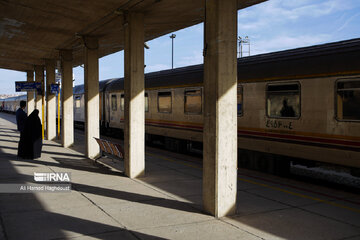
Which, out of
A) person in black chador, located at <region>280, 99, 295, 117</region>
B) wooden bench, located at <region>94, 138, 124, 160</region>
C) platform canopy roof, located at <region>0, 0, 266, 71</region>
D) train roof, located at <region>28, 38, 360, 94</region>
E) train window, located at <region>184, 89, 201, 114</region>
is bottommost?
wooden bench, located at <region>94, 138, 124, 160</region>

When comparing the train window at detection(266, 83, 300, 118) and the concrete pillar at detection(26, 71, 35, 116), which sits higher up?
the concrete pillar at detection(26, 71, 35, 116)

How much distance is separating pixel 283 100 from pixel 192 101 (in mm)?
4173

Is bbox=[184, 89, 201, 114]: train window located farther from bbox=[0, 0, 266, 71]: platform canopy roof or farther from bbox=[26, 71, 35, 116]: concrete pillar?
bbox=[26, 71, 35, 116]: concrete pillar

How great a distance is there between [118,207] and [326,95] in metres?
5.42

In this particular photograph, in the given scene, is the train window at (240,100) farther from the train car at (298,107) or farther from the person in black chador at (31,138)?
the person in black chador at (31,138)

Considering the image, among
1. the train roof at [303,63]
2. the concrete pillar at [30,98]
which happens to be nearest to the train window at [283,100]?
the train roof at [303,63]

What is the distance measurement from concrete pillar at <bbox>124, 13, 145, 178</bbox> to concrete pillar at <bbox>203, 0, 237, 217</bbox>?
3398 millimetres

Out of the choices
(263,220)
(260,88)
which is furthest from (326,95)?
(263,220)

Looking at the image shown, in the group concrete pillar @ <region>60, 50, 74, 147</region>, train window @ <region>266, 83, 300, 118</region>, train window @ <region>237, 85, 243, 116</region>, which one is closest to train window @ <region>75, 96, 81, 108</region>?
concrete pillar @ <region>60, 50, 74, 147</region>

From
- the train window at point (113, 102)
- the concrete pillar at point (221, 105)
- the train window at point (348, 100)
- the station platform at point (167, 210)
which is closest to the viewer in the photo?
the station platform at point (167, 210)

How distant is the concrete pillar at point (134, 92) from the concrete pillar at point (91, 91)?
3.29 meters

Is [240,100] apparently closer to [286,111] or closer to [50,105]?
[286,111]

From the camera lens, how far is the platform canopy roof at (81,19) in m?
9.04

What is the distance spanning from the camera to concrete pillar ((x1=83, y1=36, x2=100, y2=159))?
12172 millimetres
